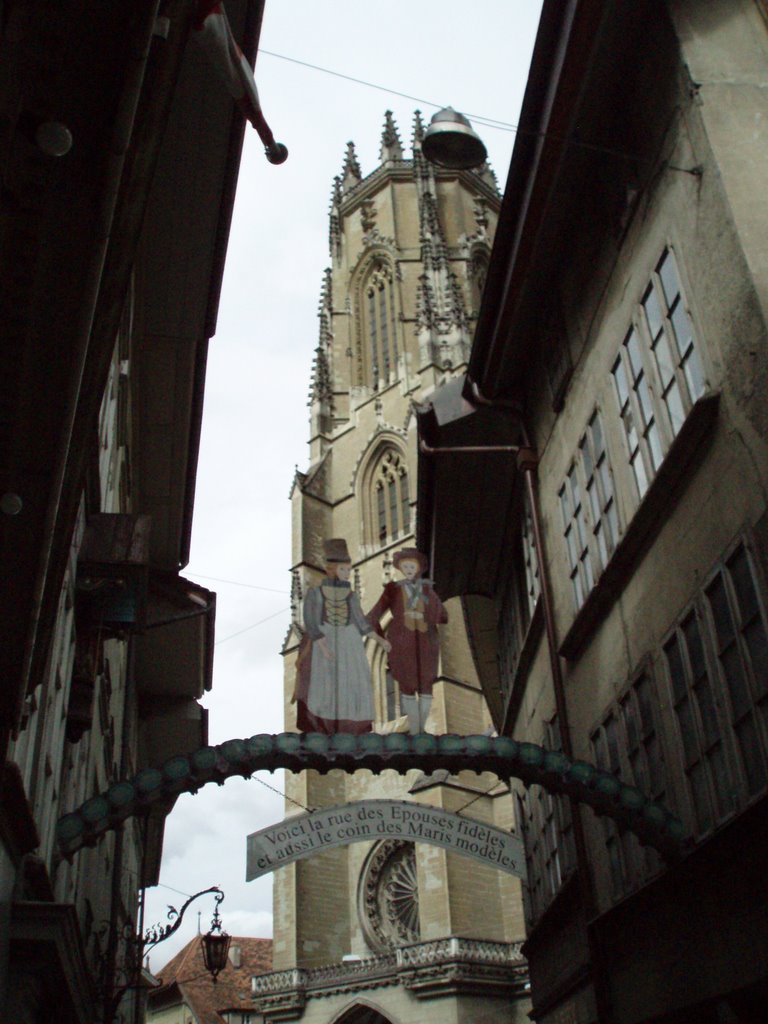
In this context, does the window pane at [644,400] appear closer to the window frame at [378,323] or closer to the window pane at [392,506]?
the window pane at [392,506]

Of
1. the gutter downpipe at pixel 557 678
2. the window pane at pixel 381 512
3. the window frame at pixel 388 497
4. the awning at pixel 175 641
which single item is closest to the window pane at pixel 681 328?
the gutter downpipe at pixel 557 678

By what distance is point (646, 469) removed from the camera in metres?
7.78

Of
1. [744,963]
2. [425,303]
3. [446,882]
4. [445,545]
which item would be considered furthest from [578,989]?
[425,303]

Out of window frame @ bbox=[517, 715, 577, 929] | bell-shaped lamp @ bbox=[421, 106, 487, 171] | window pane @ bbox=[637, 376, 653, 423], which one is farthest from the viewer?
window frame @ bbox=[517, 715, 577, 929]

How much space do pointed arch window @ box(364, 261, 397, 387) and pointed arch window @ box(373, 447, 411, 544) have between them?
6141 mm

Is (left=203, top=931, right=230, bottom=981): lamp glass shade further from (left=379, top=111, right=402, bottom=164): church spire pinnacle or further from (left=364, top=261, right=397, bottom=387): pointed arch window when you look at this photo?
(left=379, top=111, right=402, bottom=164): church spire pinnacle

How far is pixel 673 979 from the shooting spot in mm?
6820

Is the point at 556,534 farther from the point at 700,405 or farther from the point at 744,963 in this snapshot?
the point at 744,963

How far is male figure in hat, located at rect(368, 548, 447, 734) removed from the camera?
9172 mm

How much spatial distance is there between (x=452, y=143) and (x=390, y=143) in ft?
188

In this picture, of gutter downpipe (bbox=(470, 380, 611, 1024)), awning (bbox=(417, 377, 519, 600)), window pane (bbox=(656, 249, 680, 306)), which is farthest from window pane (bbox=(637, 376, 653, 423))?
awning (bbox=(417, 377, 519, 600))

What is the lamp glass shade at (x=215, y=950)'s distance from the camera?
12782 mm

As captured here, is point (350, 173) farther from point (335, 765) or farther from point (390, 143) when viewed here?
point (335, 765)

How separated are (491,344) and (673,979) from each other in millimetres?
6741
